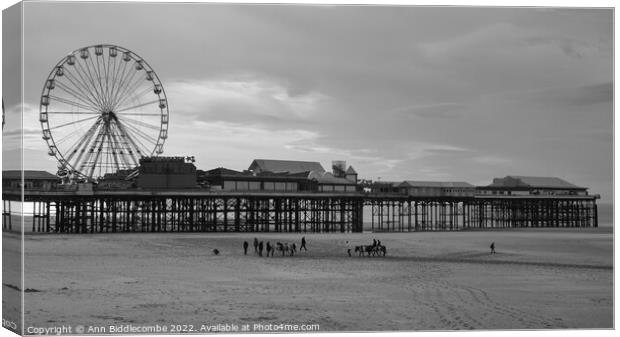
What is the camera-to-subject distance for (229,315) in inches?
537

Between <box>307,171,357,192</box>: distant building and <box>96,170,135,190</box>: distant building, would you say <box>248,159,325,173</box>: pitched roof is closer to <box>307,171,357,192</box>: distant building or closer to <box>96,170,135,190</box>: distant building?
<box>307,171,357,192</box>: distant building

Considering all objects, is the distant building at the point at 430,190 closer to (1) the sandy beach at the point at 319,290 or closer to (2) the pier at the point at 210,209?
(2) the pier at the point at 210,209

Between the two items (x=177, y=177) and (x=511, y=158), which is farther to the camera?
(x=177, y=177)

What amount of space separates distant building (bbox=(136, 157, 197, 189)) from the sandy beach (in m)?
10.7

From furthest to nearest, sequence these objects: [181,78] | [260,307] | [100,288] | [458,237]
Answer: [458,237]
[181,78]
[100,288]
[260,307]

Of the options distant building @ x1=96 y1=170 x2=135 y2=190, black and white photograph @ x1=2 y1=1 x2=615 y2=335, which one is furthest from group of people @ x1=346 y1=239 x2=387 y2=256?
distant building @ x1=96 y1=170 x2=135 y2=190

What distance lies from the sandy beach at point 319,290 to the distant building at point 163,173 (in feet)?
35.1

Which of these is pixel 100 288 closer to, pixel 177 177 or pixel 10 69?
pixel 10 69

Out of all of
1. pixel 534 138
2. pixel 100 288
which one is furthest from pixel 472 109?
pixel 100 288

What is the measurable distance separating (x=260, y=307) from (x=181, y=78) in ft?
19.3

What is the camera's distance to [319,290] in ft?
50.2

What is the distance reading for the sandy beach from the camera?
13.6m

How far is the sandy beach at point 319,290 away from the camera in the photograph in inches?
537

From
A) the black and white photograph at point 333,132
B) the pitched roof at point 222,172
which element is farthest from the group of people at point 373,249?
the pitched roof at point 222,172
